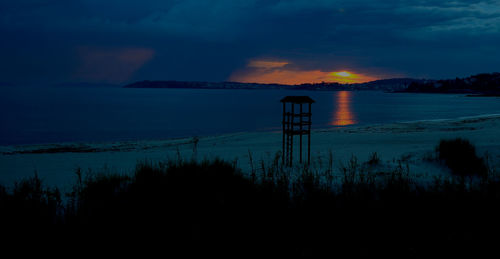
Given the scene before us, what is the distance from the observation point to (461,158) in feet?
27.9

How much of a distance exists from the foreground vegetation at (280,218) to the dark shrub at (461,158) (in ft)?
11.4

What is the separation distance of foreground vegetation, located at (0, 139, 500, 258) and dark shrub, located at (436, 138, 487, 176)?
137 inches

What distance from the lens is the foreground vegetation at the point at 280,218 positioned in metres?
3.55

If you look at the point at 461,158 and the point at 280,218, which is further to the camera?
the point at 461,158

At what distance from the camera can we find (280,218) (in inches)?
159

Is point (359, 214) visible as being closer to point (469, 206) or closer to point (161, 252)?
point (469, 206)

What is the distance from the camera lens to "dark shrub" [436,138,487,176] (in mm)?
7852

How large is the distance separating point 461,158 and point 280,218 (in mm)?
7090

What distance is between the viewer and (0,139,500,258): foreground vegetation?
355 centimetres

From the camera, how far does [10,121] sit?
40.5 meters

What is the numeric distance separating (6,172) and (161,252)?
12.2 m

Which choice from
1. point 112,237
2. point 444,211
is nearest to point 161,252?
point 112,237

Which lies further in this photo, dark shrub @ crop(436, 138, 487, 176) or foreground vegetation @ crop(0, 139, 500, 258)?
dark shrub @ crop(436, 138, 487, 176)

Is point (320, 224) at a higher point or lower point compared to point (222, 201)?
lower
